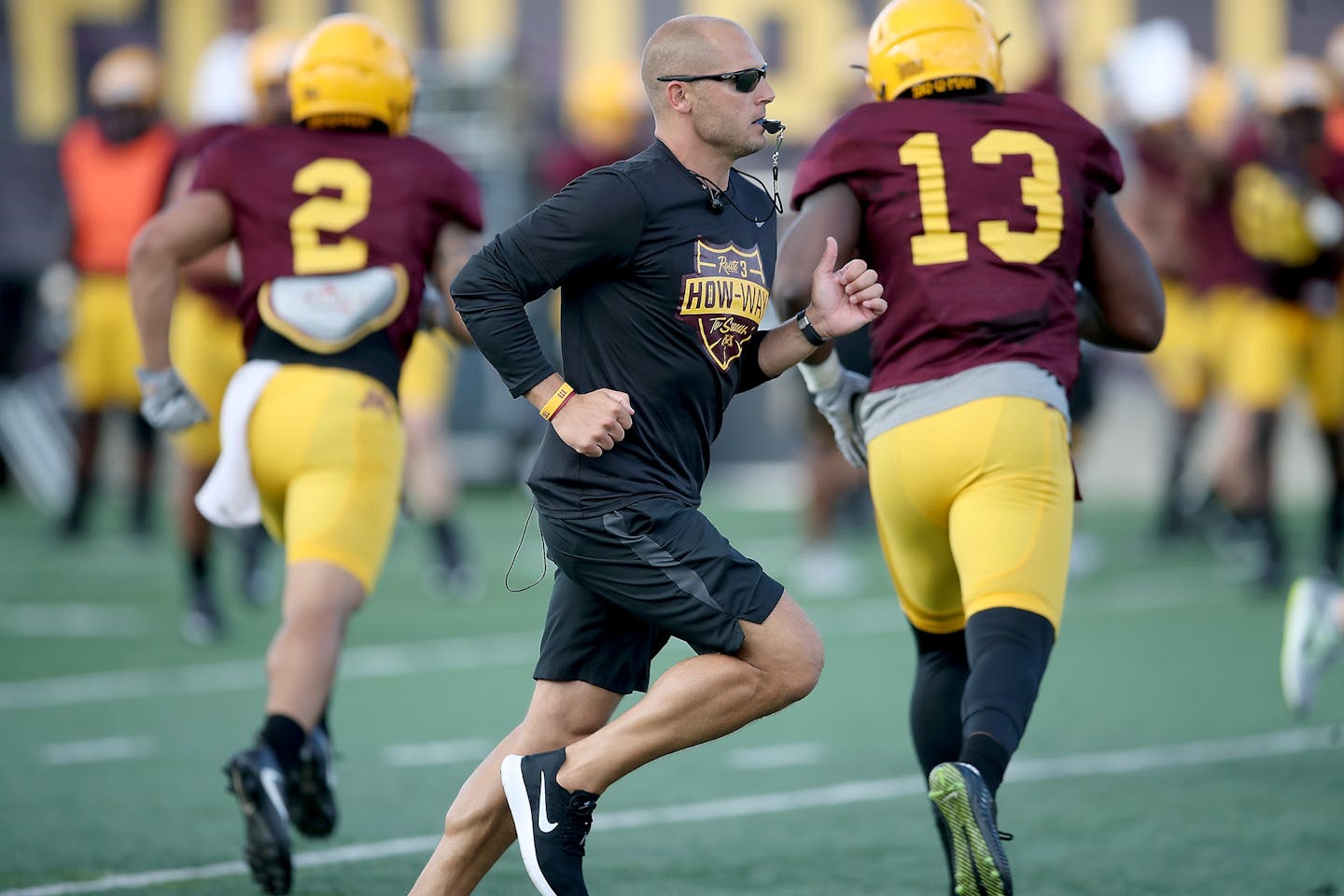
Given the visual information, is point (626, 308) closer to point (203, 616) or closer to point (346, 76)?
point (346, 76)

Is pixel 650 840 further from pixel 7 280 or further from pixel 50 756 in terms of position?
pixel 7 280

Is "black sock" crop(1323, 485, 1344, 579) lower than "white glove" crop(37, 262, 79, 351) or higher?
lower

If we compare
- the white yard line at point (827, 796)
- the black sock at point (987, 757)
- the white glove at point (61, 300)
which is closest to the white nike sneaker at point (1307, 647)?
the white yard line at point (827, 796)

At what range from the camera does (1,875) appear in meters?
4.96

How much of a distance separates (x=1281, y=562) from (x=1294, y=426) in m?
5.53

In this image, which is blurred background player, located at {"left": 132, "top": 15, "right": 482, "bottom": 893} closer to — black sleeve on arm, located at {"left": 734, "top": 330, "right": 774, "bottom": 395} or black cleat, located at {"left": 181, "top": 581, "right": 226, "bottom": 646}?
black sleeve on arm, located at {"left": 734, "top": 330, "right": 774, "bottom": 395}

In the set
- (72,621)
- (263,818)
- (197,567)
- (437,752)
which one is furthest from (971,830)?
(72,621)

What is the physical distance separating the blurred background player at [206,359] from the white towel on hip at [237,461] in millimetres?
2099

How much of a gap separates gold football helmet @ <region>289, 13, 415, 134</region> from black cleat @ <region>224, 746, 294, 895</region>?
1.76m

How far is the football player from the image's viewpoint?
437cm

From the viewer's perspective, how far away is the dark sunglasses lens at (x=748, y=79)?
162 inches

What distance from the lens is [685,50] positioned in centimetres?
410

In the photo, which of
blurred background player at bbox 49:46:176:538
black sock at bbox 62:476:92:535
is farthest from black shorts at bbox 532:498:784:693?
black sock at bbox 62:476:92:535

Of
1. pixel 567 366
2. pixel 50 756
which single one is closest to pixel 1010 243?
pixel 567 366
